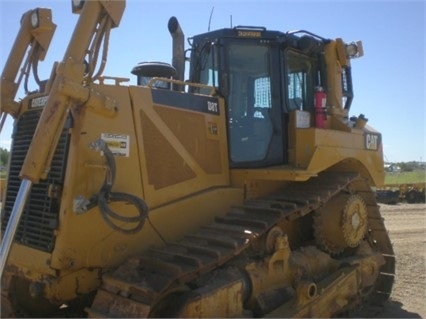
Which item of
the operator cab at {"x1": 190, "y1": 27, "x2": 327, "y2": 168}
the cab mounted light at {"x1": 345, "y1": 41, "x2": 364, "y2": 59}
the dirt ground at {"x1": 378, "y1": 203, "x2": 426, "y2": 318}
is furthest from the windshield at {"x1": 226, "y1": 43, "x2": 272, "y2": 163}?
the dirt ground at {"x1": 378, "y1": 203, "x2": 426, "y2": 318}

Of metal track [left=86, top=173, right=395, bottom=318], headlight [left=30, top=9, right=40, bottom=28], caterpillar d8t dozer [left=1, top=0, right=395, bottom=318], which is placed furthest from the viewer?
headlight [left=30, top=9, right=40, bottom=28]

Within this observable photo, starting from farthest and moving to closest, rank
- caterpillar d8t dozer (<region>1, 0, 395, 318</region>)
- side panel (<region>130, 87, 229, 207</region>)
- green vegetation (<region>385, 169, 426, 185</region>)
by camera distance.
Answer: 1. green vegetation (<region>385, 169, 426, 185</region>)
2. side panel (<region>130, 87, 229, 207</region>)
3. caterpillar d8t dozer (<region>1, 0, 395, 318</region>)

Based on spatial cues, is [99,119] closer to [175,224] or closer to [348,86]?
[175,224]

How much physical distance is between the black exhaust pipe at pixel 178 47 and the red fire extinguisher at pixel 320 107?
66.6 inches

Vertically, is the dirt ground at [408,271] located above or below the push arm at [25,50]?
below

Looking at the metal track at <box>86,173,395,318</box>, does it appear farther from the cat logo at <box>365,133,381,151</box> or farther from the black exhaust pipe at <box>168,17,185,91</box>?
the black exhaust pipe at <box>168,17,185,91</box>

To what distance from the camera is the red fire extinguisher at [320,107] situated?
18.6 feet

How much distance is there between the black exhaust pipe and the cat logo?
8.36 feet

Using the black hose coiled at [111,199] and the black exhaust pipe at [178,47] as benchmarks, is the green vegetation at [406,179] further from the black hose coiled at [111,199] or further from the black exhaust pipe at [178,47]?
the black hose coiled at [111,199]

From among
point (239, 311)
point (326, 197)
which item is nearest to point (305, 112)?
point (326, 197)

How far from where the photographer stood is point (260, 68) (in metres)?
5.36

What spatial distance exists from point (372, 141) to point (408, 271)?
306 cm

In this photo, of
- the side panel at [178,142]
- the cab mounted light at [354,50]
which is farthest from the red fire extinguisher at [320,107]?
the side panel at [178,142]

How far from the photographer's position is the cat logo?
20.6 ft
